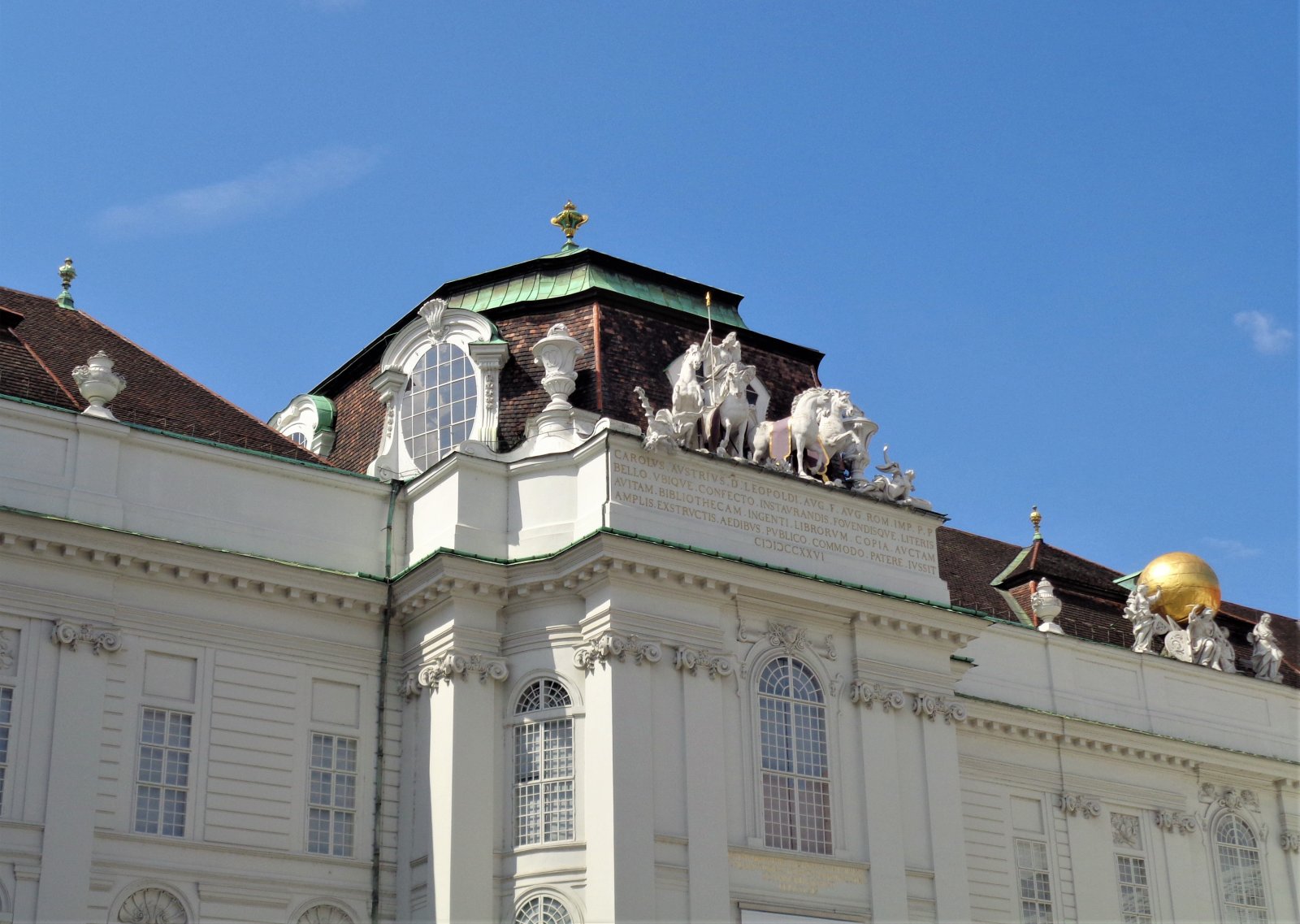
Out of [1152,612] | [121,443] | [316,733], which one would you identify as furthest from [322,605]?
[1152,612]

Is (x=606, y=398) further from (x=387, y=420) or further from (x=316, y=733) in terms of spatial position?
(x=316, y=733)

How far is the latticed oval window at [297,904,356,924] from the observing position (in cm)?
2598

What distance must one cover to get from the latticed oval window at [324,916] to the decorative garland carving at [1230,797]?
17911 millimetres

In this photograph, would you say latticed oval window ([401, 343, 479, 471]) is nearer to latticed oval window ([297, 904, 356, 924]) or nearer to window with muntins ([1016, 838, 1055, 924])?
latticed oval window ([297, 904, 356, 924])

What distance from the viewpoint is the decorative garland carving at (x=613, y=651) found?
87.1ft

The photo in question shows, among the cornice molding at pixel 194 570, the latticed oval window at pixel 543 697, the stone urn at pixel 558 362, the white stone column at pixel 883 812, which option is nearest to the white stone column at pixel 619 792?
the latticed oval window at pixel 543 697

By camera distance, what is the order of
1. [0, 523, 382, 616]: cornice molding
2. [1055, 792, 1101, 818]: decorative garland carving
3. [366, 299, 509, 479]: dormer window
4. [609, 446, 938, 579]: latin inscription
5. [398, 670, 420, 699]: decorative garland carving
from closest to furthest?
1. [0, 523, 382, 616]: cornice molding
2. [398, 670, 420, 699]: decorative garland carving
3. [609, 446, 938, 579]: latin inscription
4. [366, 299, 509, 479]: dormer window
5. [1055, 792, 1101, 818]: decorative garland carving

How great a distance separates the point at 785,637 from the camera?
28.6 metres

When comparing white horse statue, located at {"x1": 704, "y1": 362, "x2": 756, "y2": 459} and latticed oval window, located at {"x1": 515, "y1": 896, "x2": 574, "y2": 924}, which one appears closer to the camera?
latticed oval window, located at {"x1": 515, "y1": 896, "x2": 574, "y2": 924}

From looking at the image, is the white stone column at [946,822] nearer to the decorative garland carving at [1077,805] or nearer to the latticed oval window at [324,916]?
the decorative garland carving at [1077,805]

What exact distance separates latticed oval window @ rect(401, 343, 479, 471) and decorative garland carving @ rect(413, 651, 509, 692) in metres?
4.66

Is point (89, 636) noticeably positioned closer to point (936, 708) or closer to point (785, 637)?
point (785, 637)

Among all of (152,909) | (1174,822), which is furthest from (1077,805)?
(152,909)

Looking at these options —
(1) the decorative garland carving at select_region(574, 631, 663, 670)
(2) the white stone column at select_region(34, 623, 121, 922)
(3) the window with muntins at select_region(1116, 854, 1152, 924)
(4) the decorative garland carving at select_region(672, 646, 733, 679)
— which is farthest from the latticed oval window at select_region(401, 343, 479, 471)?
(3) the window with muntins at select_region(1116, 854, 1152, 924)
